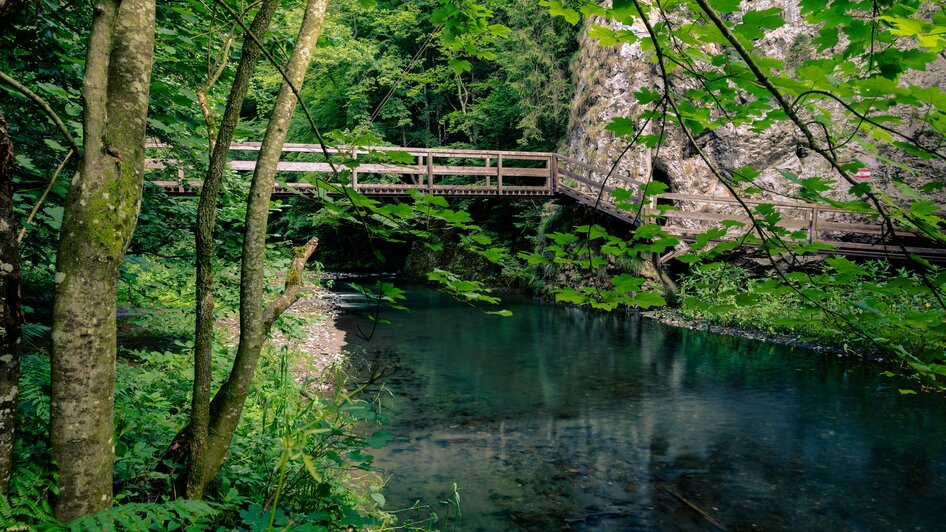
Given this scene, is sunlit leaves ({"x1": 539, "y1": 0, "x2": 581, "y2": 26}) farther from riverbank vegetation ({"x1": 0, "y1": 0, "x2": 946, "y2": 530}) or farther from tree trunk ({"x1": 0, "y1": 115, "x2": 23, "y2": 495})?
tree trunk ({"x1": 0, "y1": 115, "x2": 23, "y2": 495})

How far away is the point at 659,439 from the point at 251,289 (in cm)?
476

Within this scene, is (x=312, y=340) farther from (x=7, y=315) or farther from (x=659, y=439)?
(x=7, y=315)

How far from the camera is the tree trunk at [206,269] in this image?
7.98 feet

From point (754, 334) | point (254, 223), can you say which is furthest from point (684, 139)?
point (254, 223)

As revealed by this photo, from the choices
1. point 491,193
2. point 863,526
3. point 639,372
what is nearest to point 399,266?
point 491,193

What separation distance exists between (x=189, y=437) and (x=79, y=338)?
4.37 feet

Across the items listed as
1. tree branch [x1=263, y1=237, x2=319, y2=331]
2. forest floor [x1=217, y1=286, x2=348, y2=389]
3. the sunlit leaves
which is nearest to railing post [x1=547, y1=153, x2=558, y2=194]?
forest floor [x1=217, y1=286, x2=348, y2=389]

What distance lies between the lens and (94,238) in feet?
4.67

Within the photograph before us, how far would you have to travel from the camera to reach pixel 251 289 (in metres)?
2.64

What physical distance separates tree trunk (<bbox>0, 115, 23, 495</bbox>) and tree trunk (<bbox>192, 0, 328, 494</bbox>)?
1.18 m

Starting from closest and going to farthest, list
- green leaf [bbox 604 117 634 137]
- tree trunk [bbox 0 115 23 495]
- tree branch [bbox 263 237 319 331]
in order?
tree trunk [bbox 0 115 23 495] → green leaf [bbox 604 117 634 137] → tree branch [bbox 263 237 319 331]

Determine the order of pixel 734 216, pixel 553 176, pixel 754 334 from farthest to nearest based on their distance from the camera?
pixel 553 176, pixel 734 216, pixel 754 334

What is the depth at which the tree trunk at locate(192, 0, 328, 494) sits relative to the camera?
2.60 meters

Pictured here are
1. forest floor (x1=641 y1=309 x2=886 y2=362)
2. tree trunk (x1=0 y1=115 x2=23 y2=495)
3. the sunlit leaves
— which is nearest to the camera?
tree trunk (x1=0 y1=115 x2=23 y2=495)
